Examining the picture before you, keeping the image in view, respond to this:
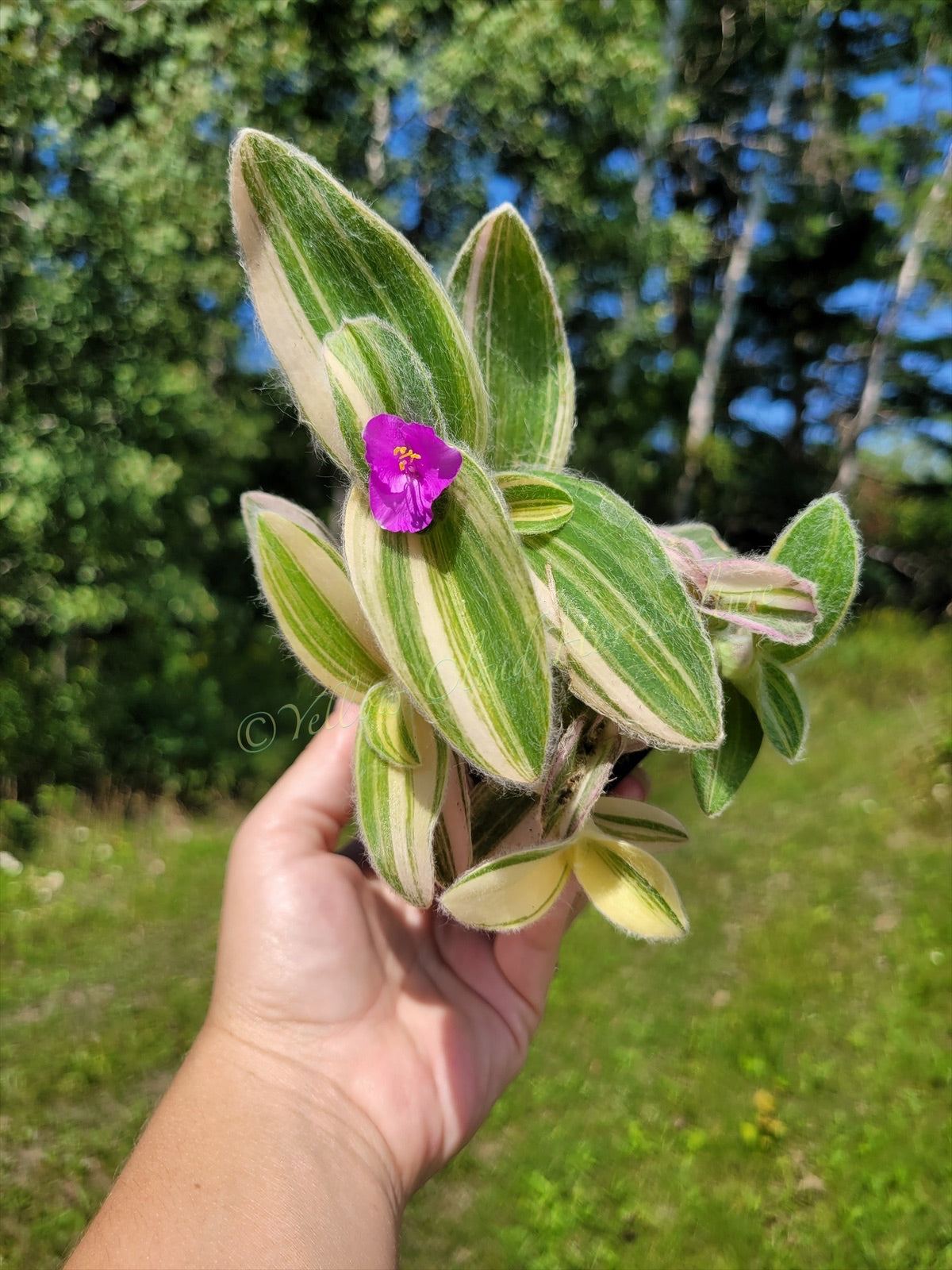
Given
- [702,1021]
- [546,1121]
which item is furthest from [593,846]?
[702,1021]

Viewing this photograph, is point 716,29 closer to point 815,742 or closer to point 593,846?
point 815,742

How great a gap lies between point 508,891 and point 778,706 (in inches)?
10.6

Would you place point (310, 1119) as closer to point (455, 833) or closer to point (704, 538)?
point (455, 833)

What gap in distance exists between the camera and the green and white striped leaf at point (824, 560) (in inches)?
25.3

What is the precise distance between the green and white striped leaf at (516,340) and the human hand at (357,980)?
14.0 inches

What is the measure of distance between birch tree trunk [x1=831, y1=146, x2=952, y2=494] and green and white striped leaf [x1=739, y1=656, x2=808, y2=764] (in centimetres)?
766

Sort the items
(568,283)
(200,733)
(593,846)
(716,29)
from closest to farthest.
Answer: (593,846) → (200,733) → (568,283) → (716,29)

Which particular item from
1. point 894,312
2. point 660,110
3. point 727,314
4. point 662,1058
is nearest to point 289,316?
point 662,1058

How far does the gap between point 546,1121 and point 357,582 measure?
2242 millimetres

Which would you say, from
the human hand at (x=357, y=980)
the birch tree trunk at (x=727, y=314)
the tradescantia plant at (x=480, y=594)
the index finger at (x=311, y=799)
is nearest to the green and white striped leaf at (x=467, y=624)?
the tradescantia plant at (x=480, y=594)

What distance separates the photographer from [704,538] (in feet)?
2.59

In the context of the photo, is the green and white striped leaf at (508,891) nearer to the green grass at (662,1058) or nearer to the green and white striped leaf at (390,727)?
the green and white striped leaf at (390,727)

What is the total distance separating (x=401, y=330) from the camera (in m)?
0.60

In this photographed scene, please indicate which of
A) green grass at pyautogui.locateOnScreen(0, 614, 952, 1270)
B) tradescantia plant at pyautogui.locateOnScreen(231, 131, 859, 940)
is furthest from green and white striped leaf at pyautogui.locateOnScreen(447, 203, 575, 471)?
green grass at pyautogui.locateOnScreen(0, 614, 952, 1270)
